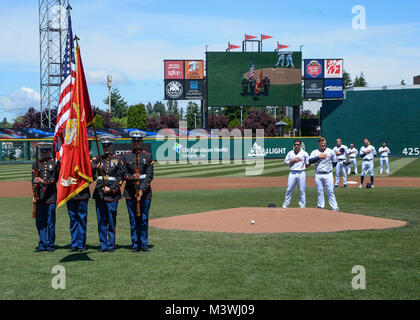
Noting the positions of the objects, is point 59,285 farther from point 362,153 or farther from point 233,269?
point 362,153

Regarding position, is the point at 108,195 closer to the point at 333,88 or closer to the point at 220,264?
the point at 220,264

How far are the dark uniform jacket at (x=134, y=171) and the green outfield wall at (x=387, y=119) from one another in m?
48.7

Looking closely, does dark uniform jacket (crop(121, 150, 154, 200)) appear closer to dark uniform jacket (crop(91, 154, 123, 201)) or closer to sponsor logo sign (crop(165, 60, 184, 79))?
dark uniform jacket (crop(91, 154, 123, 201))

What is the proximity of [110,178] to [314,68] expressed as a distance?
161 ft

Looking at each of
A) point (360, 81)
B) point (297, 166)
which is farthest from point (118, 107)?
point (297, 166)

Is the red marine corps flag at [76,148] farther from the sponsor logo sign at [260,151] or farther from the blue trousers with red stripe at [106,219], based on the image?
the sponsor logo sign at [260,151]

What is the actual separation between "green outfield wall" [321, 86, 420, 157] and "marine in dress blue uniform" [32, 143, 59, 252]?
49223 millimetres

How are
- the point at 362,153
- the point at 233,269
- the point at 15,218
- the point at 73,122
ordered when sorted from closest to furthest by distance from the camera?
the point at 233,269 < the point at 73,122 < the point at 15,218 < the point at 362,153

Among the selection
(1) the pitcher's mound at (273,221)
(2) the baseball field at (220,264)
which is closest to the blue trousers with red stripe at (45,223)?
(2) the baseball field at (220,264)

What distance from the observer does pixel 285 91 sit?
53.4 metres

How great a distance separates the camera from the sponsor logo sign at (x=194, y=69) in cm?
5466

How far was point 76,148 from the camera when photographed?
8.70 metres
